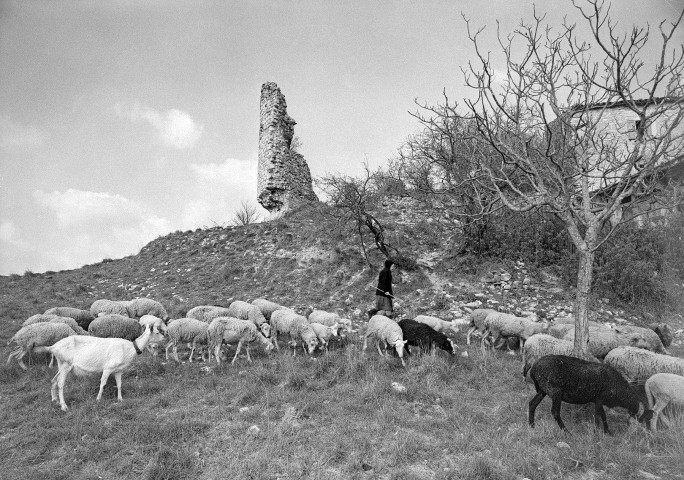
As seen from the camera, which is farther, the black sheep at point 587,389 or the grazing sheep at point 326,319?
the grazing sheep at point 326,319

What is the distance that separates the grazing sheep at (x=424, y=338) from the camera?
8812mm

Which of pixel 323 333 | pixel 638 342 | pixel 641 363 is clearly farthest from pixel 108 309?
pixel 638 342

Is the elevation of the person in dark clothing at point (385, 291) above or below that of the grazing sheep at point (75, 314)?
above

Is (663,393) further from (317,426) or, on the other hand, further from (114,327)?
(114,327)

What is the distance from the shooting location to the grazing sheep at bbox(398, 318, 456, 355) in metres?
8.81

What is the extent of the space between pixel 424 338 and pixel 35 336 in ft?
24.7

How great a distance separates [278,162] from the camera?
23.3m

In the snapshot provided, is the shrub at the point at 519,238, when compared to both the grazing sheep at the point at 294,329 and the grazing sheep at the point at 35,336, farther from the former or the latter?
the grazing sheep at the point at 35,336

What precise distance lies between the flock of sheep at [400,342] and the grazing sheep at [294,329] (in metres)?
0.02

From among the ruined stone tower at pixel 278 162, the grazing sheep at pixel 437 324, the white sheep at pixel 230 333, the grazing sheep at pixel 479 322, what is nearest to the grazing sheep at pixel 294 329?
the white sheep at pixel 230 333

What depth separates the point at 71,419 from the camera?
20.3 ft

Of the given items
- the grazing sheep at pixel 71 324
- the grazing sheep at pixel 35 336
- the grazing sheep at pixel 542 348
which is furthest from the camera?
the grazing sheep at pixel 71 324

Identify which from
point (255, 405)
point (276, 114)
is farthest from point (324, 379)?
point (276, 114)

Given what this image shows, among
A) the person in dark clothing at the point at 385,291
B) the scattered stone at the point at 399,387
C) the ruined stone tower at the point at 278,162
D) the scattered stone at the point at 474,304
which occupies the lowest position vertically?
the scattered stone at the point at 399,387
